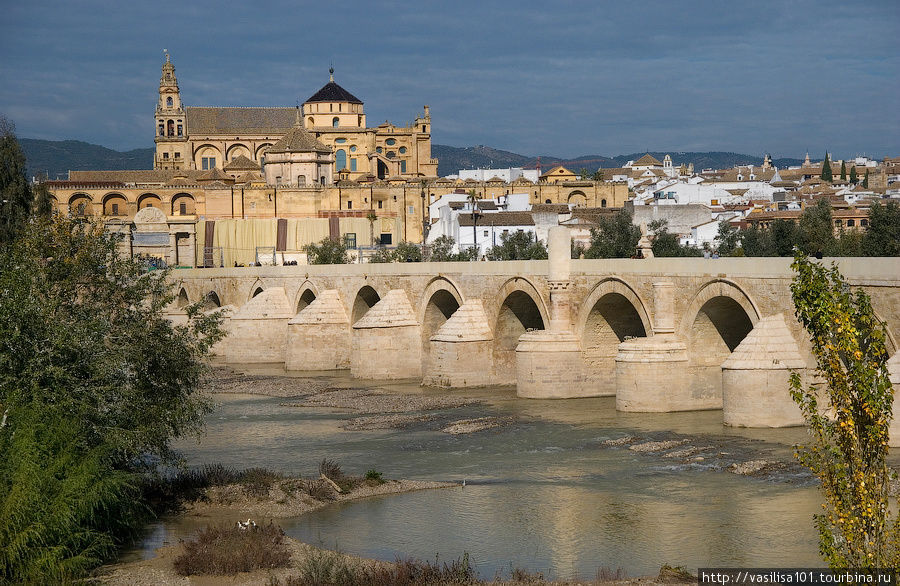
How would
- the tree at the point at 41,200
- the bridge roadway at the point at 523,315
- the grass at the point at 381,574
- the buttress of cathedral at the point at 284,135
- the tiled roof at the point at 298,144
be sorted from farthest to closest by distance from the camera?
the buttress of cathedral at the point at 284,135
the tiled roof at the point at 298,144
the tree at the point at 41,200
the bridge roadway at the point at 523,315
the grass at the point at 381,574

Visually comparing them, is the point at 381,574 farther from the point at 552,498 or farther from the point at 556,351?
the point at 556,351

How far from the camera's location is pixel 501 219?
61812 millimetres

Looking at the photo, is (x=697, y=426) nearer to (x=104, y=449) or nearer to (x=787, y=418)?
(x=787, y=418)

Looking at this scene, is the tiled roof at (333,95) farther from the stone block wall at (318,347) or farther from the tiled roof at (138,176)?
the stone block wall at (318,347)

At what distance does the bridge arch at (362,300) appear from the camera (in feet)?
132

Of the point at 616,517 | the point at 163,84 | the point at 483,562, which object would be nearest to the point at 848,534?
the point at 483,562

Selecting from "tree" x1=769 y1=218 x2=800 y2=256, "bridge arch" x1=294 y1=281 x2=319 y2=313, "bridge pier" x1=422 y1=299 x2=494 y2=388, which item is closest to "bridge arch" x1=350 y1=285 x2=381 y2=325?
"bridge arch" x1=294 y1=281 x2=319 y2=313

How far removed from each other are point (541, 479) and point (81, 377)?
807cm

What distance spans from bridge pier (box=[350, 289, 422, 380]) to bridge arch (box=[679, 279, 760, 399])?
12392mm

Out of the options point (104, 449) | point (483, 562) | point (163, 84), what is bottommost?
point (483, 562)

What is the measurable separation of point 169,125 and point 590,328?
7915 cm

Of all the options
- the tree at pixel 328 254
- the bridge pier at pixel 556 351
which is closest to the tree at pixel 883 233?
the bridge pier at pixel 556 351

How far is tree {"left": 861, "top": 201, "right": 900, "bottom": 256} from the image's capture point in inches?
1501

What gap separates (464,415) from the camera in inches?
1069
